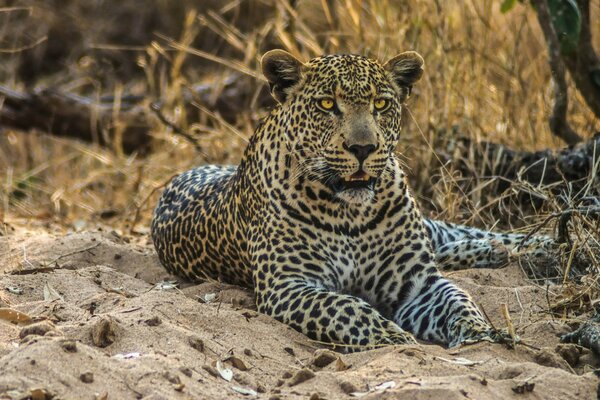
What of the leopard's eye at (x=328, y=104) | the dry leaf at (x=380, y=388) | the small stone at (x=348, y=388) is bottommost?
the small stone at (x=348, y=388)

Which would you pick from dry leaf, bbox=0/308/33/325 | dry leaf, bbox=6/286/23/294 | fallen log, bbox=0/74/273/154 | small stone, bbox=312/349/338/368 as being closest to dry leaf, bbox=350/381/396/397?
small stone, bbox=312/349/338/368

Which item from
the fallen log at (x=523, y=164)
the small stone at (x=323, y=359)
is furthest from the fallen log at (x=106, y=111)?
the small stone at (x=323, y=359)

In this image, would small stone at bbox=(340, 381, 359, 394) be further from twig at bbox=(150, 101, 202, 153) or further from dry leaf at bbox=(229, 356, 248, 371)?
twig at bbox=(150, 101, 202, 153)

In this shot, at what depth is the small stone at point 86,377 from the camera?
4.63m

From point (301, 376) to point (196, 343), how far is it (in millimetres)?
650

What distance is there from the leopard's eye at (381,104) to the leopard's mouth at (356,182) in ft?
1.40

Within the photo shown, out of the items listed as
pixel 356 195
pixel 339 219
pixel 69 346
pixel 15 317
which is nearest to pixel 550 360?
pixel 356 195

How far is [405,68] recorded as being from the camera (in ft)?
22.3

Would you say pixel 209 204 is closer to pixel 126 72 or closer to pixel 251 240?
pixel 251 240

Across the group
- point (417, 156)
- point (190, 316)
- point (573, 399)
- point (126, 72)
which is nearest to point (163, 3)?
point (126, 72)

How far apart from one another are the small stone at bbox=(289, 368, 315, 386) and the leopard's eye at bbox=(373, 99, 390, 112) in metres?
1.94

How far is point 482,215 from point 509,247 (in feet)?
3.36

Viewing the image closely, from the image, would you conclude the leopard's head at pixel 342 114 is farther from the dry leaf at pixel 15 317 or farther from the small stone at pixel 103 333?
the dry leaf at pixel 15 317

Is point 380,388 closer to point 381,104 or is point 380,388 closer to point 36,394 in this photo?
point 36,394
